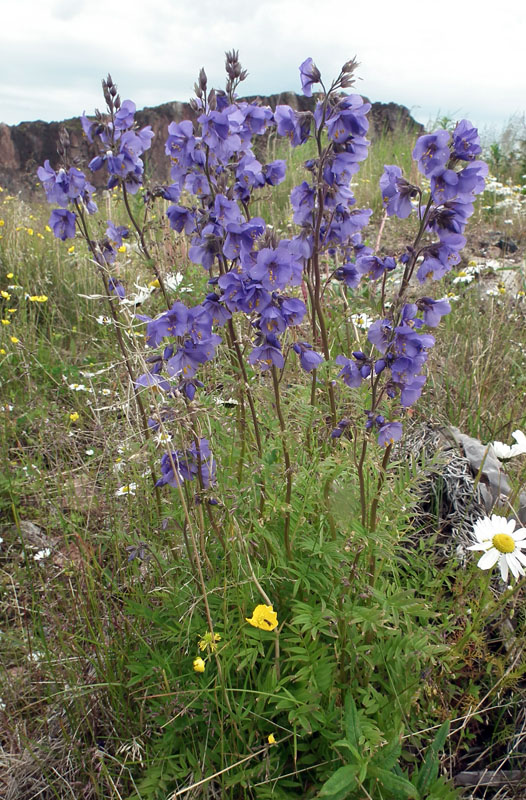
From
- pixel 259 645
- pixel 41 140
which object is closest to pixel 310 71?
pixel 259 645

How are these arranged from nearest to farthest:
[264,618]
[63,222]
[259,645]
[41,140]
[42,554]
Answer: [264,618]
[259,645]
[63,222]
[42,554]
[41,140]

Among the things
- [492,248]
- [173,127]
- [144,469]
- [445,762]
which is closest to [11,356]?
[144,469]

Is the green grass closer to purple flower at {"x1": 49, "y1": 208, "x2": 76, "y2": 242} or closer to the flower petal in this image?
the flower petal

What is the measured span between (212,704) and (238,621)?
0.93 ft

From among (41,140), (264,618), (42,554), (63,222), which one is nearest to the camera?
(264,618)

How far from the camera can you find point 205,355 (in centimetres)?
183

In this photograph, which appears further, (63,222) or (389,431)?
(63,222)

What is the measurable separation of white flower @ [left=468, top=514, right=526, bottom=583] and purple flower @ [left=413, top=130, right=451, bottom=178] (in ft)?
4.24

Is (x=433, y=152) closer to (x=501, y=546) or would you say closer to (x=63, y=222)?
(x=501, y=546)

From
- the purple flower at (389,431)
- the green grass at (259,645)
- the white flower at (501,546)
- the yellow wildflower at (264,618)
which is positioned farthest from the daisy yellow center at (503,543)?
the yellow wildflower at (264,618)

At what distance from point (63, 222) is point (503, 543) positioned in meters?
2.49

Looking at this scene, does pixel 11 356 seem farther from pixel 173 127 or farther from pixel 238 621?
pixel 238 621

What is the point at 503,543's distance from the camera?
2008 mm

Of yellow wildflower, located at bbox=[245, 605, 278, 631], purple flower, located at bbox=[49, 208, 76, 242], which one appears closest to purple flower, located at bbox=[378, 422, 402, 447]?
yellow wildflower, located at bbox=[245, 605, 278, 631]
